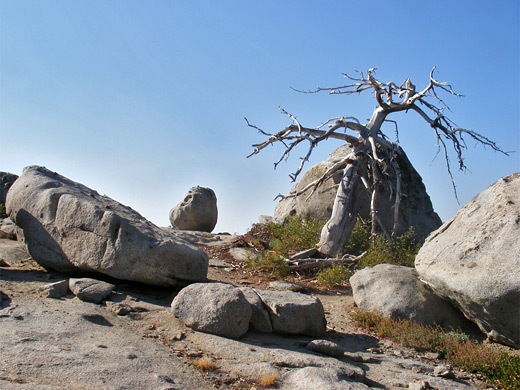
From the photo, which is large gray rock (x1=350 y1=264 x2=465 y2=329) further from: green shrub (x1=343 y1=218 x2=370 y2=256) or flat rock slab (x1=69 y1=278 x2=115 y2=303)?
flat rock slab (x1=69 y1=278 x2=115 y2=303)

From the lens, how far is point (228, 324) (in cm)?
702

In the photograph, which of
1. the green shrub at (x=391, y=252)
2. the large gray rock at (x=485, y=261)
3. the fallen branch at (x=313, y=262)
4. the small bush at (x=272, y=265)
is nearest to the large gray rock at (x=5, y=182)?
the small bush at (x=272, y=265)

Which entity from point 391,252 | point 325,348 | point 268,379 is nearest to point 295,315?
point 325,348

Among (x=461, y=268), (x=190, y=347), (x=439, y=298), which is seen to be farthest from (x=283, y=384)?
(x=439, y=298)

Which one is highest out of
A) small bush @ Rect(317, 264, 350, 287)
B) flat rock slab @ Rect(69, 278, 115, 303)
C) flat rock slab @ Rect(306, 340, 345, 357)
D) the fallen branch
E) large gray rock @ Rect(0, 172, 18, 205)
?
large gray rock @ Rect(0, 172, 18, 205)

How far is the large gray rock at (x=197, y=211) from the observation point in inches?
826

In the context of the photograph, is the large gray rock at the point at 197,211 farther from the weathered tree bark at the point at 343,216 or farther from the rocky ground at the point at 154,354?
the rocky ground at the point at 154,354

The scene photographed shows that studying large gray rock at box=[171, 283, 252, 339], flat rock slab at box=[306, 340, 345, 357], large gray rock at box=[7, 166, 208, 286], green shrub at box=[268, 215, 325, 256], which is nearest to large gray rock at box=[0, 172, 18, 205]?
large gray rock at box=[7, 166, 208, 286]

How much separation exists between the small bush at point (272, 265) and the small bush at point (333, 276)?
2.97 feet

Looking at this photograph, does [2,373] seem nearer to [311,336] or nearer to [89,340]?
[89,340]

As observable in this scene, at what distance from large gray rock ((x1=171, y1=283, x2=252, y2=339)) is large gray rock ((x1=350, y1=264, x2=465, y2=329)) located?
10.1 feet

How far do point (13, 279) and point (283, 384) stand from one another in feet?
18.2

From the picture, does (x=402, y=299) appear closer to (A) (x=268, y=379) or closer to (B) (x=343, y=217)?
(A) (x=268, y=379)

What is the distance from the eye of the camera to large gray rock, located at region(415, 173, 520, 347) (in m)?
7.44
